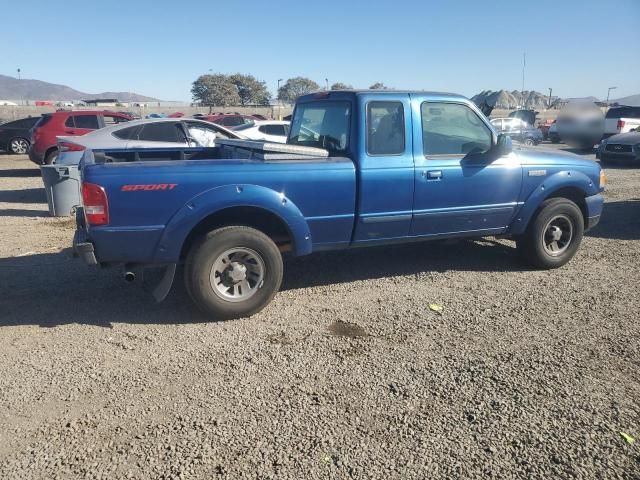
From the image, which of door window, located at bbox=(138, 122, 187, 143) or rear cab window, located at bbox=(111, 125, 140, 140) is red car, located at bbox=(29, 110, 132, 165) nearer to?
rear cab window, located at bbox=(111, 125, 140, 140)

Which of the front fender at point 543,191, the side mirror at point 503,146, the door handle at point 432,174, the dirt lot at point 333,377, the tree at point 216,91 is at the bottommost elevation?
the dirt lot at point 333,377

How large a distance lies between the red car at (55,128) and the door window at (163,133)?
155 inches

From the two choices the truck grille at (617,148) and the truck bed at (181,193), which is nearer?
the truck bed at (181,193)

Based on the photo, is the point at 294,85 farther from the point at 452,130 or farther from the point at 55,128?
the point at 452,130

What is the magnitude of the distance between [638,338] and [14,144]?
21.0m

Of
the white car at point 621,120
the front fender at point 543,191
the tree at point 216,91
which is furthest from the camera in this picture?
the tree at point 216,91

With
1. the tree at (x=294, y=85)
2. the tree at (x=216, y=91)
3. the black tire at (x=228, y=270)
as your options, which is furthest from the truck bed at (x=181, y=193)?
the tree at (x=294, y=85)

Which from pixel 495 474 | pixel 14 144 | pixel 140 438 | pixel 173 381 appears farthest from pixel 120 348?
pixel 14 144

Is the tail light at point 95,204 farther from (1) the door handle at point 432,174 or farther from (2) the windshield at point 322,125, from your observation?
(1) the door handle at point 432,174

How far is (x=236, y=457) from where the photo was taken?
271cm

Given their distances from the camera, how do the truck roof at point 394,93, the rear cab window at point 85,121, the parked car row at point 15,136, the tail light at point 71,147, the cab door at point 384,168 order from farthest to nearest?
the parked car row at point 15,136 → the rear cab window at point 85,121 → the tail light at point 71,147 → the truck roof at point 394,93 → the cab door at point 384,168

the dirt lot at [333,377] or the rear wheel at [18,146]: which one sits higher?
the rear wheel at [18,146]

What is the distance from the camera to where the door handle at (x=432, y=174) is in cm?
492

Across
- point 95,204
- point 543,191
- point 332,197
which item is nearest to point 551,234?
point 543,191
